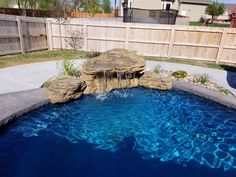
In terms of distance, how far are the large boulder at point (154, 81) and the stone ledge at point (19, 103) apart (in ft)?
12.6

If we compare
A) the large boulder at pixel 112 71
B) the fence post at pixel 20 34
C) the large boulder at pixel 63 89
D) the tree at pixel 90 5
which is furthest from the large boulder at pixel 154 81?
the tree at pixel 90 5

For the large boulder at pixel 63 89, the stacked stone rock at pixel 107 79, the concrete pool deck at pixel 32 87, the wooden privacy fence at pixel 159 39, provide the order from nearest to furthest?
the concrete pool deck at pixel 32 87, the large boulder at pixel 63 89, the stacked stone rock at pixel 107 79, the wooden privacy fence at pixel 159 39

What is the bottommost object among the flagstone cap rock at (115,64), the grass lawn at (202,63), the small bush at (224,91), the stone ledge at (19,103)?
the grass lawn at (202,63)

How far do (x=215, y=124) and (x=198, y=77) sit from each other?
133 inches

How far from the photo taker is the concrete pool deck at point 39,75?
7.29 m

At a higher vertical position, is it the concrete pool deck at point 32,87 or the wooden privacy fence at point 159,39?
the wooden privacy fence at point 159,39

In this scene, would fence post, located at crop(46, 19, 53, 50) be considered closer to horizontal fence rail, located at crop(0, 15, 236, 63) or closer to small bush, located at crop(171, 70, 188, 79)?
horizontal fence rail, located at crop(0, 15, 236, 63)

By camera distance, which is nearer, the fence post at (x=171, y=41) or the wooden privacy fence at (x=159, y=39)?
the wooden privacy fence at (x=159, y=39)

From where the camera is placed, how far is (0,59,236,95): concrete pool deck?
729 centimetres

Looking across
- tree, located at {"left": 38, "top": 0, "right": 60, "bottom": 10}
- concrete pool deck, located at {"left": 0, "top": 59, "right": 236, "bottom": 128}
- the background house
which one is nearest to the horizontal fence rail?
concrete pool deck, located at {"left": 0, "top": 59, "right": 236, "bottom": 128}

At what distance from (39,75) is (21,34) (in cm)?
481

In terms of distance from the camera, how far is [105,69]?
7.71 meters

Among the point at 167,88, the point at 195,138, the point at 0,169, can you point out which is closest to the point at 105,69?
the point at 167,88

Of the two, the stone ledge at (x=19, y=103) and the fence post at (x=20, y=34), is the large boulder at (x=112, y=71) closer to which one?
the stone ledge at (x=19, y=103)
